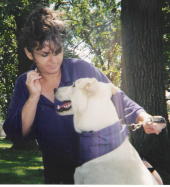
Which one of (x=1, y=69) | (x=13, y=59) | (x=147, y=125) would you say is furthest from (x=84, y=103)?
(x=1, y=69)

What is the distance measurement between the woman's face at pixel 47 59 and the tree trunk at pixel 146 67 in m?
2.23

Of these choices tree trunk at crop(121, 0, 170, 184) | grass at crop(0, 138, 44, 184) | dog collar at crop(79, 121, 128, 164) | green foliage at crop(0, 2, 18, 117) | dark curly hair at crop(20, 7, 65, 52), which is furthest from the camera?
green foliage at crop(0, 2, 18, 117)

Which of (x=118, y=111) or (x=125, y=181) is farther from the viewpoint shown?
(x=118, y=111)

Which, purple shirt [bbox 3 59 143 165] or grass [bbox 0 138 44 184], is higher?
purple shirt [bbox 3 59 143 165]

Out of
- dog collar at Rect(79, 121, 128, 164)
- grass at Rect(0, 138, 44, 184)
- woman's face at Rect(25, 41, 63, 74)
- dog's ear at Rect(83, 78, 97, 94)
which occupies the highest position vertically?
woman's face at Rect(25, 41, 63, 74)

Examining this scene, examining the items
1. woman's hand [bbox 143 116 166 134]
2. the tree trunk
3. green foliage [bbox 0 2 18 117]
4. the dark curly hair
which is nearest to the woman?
the dark curly hair

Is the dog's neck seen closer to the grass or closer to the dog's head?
the dog's head

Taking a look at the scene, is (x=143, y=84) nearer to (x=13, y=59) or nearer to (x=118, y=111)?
(x=118, y=111)

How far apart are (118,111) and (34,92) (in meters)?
0.56

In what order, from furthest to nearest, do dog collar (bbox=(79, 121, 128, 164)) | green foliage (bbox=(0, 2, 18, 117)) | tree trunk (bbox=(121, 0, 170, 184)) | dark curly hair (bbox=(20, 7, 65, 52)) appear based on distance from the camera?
1. green foliage (bbox=(0, 2, 18, 117))
2. tree trunk (bbox=(121, 0, 170, 184))
3. dark curly hair (bbox=(20, 7, 65, 52))
4. dog collar (bbox=(79, 121, 128, 164))

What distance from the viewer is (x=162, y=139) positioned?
177 inches

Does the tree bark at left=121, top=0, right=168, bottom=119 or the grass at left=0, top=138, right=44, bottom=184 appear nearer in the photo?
the tree bark at left=121, top=0, right=168, bottom=119

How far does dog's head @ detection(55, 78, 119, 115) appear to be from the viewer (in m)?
2.22

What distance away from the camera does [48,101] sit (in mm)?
2271
